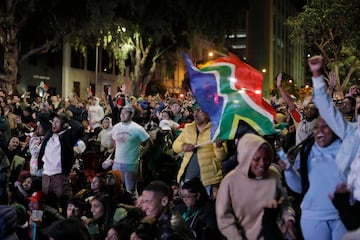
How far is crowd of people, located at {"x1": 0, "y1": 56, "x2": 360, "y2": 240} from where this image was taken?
4.32 m

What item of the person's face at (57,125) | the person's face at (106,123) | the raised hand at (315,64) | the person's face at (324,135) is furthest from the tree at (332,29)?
the raised hand at (315,64)

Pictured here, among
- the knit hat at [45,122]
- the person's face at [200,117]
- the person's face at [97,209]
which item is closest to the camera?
the person's face at [97,209]

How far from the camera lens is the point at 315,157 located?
15.2 ft

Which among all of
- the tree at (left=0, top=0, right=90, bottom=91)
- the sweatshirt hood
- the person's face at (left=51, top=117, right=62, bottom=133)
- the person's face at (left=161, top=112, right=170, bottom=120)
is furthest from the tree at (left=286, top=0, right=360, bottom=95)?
the sweatshirt hood

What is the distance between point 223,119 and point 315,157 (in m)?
1.78

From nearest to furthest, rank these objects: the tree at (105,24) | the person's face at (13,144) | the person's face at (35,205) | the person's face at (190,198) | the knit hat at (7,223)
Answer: the knit hat at (7,223) → the person's face at (190,198) → the person's face at (35,205) → the person's face at (13,144) → the tree at (105,24)

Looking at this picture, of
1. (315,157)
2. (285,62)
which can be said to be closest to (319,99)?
(315,157)

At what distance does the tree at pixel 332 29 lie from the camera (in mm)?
24547

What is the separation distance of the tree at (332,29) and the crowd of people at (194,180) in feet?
48.4

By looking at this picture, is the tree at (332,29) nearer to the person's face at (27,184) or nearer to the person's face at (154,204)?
the person's face at (27,184)

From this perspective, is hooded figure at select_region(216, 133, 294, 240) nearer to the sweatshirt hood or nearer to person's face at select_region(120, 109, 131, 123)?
the sweatshirt hood

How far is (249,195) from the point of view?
432cm

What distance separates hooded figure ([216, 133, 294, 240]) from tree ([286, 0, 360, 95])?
63.0 feet

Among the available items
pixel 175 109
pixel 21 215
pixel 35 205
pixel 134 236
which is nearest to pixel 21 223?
pixel 21 215
